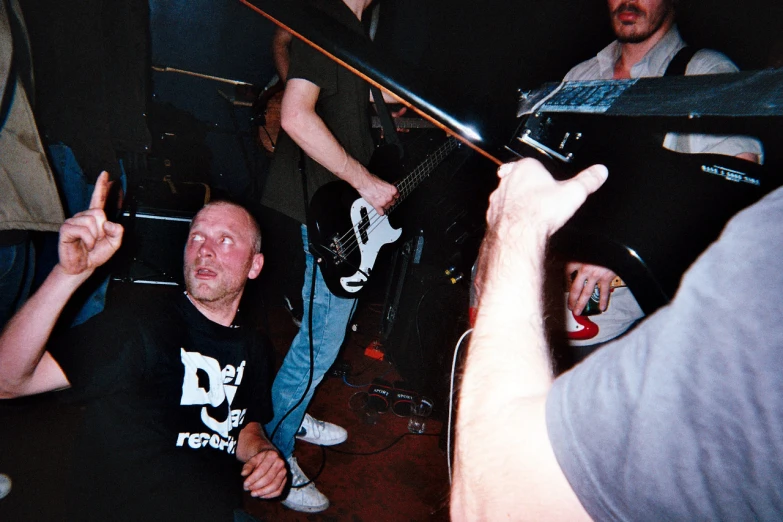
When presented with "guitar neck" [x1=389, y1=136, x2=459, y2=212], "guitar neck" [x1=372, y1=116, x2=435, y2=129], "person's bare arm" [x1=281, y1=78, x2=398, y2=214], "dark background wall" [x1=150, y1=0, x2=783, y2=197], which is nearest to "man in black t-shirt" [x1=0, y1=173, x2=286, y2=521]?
"person's bare arm" [x1=281, y1=78, x2=398, y2=214]

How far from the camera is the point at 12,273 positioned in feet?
4.34

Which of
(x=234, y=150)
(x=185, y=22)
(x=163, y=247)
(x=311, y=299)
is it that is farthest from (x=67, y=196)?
(x=185, y=22)

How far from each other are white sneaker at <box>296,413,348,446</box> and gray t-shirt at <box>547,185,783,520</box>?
2296 mm

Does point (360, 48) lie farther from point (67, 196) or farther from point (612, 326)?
point (67, 196)

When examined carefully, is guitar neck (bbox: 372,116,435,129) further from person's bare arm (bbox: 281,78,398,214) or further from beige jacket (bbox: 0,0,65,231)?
beige jacket (bbox: 0,0,65,231)

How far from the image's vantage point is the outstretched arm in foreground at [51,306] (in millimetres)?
1059

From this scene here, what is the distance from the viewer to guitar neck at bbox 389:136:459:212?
8.51ft

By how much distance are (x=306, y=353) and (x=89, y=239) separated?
3.95 ft

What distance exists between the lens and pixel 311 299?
81.9 inches

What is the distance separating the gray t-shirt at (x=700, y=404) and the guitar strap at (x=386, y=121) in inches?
86.0

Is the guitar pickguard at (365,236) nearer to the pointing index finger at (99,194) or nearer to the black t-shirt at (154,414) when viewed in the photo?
the black t-shirt at (154,414)

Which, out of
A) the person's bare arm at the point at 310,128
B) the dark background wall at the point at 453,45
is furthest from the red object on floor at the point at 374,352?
the dark background wall at the point at 453,45

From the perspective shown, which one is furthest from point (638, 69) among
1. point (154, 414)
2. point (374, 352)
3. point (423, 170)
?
point (374, 352)

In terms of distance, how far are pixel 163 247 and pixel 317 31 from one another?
3.83 meters
